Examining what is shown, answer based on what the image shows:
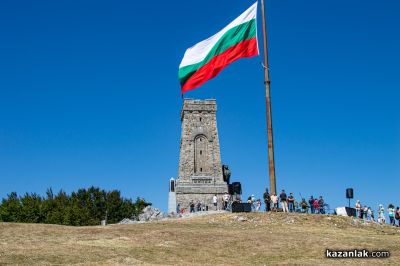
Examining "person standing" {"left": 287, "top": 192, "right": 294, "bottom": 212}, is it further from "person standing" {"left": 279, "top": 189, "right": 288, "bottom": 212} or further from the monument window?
the monument window

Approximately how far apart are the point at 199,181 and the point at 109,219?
582 inches

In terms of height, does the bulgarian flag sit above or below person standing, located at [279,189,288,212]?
above

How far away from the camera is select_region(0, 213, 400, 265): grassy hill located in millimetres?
21000

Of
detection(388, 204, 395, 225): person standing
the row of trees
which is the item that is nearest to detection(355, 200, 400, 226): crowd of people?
detection(388, 204, 395, 225): person standing

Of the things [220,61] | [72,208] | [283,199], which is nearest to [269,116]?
[220,61]

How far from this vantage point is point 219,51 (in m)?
30.9

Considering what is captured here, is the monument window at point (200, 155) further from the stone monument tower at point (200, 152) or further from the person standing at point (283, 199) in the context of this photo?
the person standing at point (283, 199)

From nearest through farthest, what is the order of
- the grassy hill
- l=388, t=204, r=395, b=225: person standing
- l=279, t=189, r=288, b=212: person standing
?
1. the grassy hill
2. l=279, t=189, r=288, b=212: person standing
3. l=388, t=204, r=395, b=225: person standing

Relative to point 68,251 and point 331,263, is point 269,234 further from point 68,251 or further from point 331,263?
point 68,251

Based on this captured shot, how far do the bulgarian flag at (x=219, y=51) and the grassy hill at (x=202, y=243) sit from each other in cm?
783

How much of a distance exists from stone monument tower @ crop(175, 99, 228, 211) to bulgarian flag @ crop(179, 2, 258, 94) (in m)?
54.3

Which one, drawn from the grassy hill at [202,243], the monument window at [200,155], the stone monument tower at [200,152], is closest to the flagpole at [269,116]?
the grassy hill at [202,243]

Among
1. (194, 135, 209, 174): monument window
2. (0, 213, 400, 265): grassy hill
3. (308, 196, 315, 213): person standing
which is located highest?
(194, 135, 209, 174): monument window

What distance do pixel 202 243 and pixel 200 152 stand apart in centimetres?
6695
